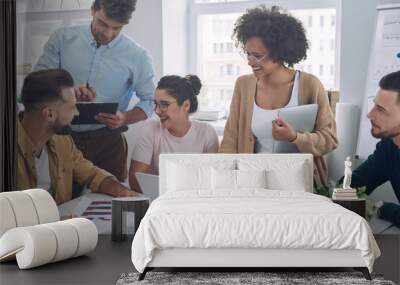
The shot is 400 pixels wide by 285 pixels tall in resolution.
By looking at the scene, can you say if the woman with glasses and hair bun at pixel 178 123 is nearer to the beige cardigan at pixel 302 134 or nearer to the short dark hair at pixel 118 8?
the beige cardigan at pixel 302 134

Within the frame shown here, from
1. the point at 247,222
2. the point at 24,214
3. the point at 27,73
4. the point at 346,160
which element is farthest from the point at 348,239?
the point at 27,73

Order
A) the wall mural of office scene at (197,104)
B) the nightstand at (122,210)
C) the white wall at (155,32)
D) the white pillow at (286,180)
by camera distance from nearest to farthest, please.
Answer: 1. the white pillow at (286,180)
2. the nightstand at (122,210)
3. the wall mural of office scene at (197,104)
4. the white wall at (155,32)

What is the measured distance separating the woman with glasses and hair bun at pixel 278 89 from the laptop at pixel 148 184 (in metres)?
1.10

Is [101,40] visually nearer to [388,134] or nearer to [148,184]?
[148,184]

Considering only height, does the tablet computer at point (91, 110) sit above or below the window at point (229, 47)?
below

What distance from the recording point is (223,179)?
6.69 metres

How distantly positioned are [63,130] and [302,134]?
2.72 meters

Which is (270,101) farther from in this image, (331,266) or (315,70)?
(331,266)

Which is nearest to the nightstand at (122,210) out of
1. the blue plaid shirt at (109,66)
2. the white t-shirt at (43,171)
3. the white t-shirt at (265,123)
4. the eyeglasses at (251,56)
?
the blue plaid shirt at (109,66)

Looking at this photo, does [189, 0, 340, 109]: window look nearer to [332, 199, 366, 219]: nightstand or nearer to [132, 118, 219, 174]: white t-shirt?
[132, 118, 219, 174]: white t-shirt

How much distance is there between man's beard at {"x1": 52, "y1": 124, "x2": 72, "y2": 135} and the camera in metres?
7.84

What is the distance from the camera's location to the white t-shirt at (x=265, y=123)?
24.5ft

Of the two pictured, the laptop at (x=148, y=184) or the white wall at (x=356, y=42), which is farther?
the laptop at (x=148, y=184)

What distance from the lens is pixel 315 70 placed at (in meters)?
7.50
